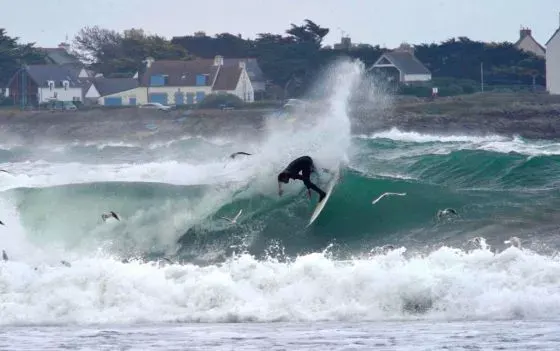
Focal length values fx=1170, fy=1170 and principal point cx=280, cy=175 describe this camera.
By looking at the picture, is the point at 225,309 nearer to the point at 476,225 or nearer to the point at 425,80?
the point at 476,225

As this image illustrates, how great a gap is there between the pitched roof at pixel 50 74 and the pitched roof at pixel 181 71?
296 inches

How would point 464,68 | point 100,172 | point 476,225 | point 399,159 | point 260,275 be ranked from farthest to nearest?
point 464,68 → point 399,159 → point 100,172 → point 476,225 → point 260,275

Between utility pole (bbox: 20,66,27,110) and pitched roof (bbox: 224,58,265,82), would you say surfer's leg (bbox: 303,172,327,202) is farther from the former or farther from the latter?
utility pole (bbox: 20,66,27,110)

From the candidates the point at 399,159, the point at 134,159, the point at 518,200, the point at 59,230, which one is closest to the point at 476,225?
the point at 518,200

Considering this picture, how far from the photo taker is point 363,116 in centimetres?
6247

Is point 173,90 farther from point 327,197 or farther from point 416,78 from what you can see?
point 327,197

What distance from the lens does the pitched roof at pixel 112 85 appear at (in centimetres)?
8756

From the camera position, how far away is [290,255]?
1973cm

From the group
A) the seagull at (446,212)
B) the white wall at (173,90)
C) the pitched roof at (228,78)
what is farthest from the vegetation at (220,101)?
the seagull at (446,212)

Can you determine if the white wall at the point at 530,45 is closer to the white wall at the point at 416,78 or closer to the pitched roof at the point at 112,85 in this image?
the white wall at the point at 416,78

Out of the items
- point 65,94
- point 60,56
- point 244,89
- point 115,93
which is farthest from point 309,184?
point 60,56

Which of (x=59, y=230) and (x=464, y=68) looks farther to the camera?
(x=464, y=68)

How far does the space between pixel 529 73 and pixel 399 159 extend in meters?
52.3

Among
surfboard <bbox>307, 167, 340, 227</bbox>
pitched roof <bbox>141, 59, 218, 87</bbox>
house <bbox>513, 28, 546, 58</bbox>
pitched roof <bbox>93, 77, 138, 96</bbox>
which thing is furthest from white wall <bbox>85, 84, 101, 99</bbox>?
surfboard <bbox>307, 167, 340, 227</bbox>
